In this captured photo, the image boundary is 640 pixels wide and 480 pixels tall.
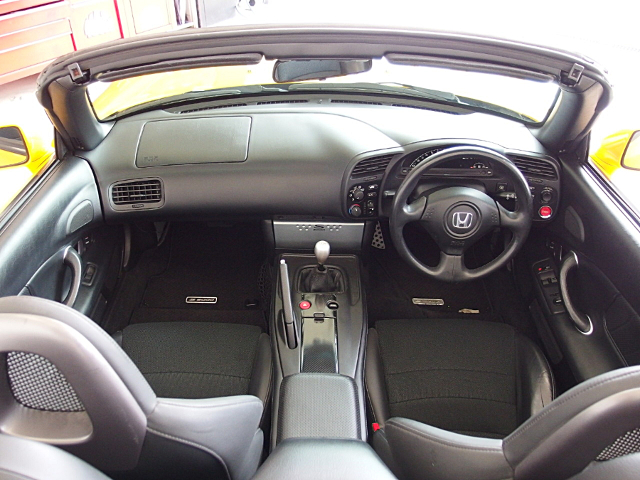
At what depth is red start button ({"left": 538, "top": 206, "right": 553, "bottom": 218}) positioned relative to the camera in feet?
6.58

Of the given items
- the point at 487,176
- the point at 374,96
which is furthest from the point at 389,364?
the point at 374,96

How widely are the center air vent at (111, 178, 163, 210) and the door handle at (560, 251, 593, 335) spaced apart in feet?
5.64

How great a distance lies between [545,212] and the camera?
6.61 ft

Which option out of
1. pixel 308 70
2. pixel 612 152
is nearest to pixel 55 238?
pixel 308 70

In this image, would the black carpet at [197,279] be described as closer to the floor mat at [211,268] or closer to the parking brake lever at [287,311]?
the floor mat at [211,268]

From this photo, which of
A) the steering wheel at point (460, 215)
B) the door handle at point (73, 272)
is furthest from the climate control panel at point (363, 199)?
the door handle at point (73, 272)

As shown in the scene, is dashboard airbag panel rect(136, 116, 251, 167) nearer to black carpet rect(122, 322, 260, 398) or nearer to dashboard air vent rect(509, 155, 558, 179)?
black carpet rect(122, 322, 260, 398)

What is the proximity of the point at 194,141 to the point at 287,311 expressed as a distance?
846mm

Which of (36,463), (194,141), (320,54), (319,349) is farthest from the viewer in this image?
(194,141)

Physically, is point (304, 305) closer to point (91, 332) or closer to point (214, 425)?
point (214, 425)

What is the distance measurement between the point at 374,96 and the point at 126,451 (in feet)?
6.06

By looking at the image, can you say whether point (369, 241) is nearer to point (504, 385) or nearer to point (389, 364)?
point (389, 364)

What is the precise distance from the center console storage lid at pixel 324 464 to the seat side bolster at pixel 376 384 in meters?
0.69

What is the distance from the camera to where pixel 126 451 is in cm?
80
